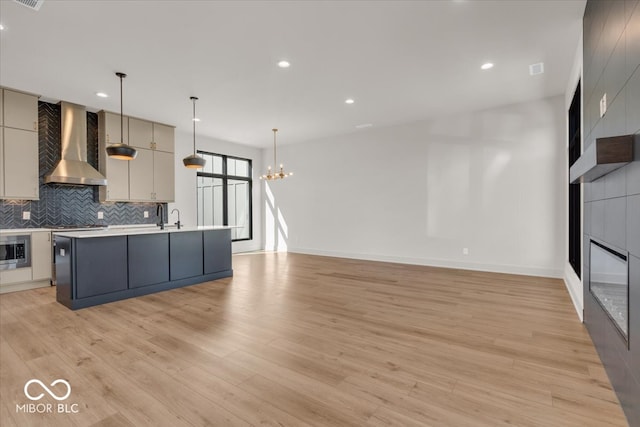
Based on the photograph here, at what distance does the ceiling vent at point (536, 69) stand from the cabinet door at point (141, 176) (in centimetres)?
684

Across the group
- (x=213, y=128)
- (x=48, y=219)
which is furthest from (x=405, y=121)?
(x=48, y=219)

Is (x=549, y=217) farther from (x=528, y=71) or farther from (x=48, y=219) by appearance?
(x=48, y=219)

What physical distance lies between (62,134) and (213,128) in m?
2.73

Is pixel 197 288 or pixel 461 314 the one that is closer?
pixel 461 314

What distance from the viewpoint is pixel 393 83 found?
4.75m

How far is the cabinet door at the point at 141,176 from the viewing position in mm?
6262

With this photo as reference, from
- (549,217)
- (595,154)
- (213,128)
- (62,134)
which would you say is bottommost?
(549,217)

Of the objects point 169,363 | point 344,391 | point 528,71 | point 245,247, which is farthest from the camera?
point 245,247

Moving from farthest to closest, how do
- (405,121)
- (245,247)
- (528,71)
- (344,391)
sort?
(245,247)
(405,121)
(528,71)
(344,391)

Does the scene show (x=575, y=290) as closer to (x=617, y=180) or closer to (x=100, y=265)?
(x=617, y=180)

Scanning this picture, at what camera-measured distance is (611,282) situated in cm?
216

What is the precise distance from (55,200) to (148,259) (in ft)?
8.44

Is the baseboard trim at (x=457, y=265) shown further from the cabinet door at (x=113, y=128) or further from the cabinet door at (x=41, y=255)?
the cabinet door at (x=41, y=255)

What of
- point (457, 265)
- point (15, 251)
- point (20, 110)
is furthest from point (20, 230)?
point (457, 265)
